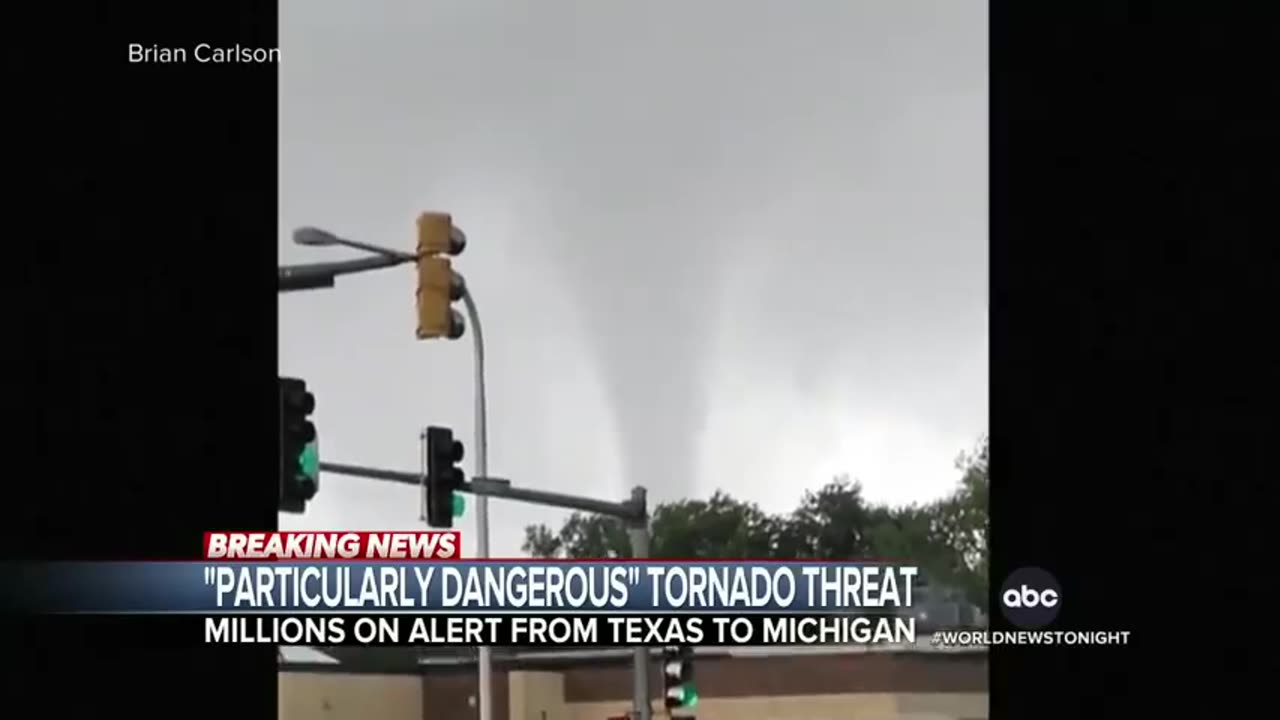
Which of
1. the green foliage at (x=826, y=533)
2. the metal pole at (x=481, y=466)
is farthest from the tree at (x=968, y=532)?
the metal pole at (x=481, y=466)

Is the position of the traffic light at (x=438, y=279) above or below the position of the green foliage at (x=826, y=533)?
above

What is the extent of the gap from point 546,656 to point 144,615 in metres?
1.59

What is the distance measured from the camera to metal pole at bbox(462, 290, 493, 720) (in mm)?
7117

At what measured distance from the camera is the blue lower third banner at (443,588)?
6.05 metres

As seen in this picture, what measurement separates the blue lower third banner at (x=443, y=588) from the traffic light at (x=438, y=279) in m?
1.43

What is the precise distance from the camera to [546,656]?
22.3 ft

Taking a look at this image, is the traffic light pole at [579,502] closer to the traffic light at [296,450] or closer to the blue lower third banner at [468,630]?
the traffic light at [296,450]

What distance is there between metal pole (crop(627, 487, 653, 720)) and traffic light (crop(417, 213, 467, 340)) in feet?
3.76

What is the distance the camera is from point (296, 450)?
6.37 meters

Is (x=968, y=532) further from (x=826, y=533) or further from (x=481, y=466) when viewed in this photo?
(x=481, y=466)

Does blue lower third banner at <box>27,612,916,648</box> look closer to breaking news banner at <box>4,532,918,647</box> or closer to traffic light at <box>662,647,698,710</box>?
breaking news banner at <box>4,532,918,647</box>
